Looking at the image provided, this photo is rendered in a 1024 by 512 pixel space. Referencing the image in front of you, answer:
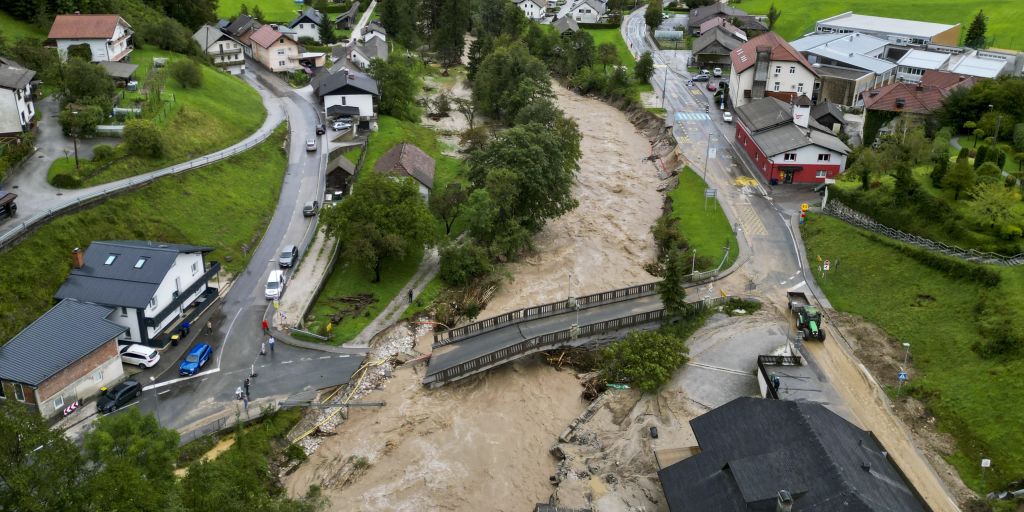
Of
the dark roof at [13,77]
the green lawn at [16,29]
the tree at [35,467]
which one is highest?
the green lawn at [16,29]

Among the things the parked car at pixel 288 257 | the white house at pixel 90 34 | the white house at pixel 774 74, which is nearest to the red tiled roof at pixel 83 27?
the white house at pixel 90 34

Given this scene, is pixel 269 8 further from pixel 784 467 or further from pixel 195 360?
pixel 784 467

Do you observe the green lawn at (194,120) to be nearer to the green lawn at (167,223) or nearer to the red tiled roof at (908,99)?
the green lawn at (167,223)

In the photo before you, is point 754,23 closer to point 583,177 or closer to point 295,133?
point 583,177

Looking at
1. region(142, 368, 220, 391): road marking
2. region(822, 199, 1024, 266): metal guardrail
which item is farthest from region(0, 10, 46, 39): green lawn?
region(822, 199, 1024, 266): metal guardrail

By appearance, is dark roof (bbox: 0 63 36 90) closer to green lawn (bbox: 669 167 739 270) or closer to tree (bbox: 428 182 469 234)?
tree (bbox: 428 182 469 234)

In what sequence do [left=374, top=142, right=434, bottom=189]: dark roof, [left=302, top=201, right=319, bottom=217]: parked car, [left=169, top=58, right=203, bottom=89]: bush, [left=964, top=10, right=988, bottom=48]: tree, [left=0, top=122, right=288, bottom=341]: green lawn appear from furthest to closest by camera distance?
[left=964, top=10, right=988, bottom=48]: tree
[left=169, top=58, right=203, bottom=89]: bush
[left=374, top=142, right=434, bottom=189]: dark roof
[left=302, top=201, right=319, bottom=217]: parked car
[left=0, top=122, right=288, bottom=341]: green lawn

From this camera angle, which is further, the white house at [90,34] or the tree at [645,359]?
the white house at [90,34]
